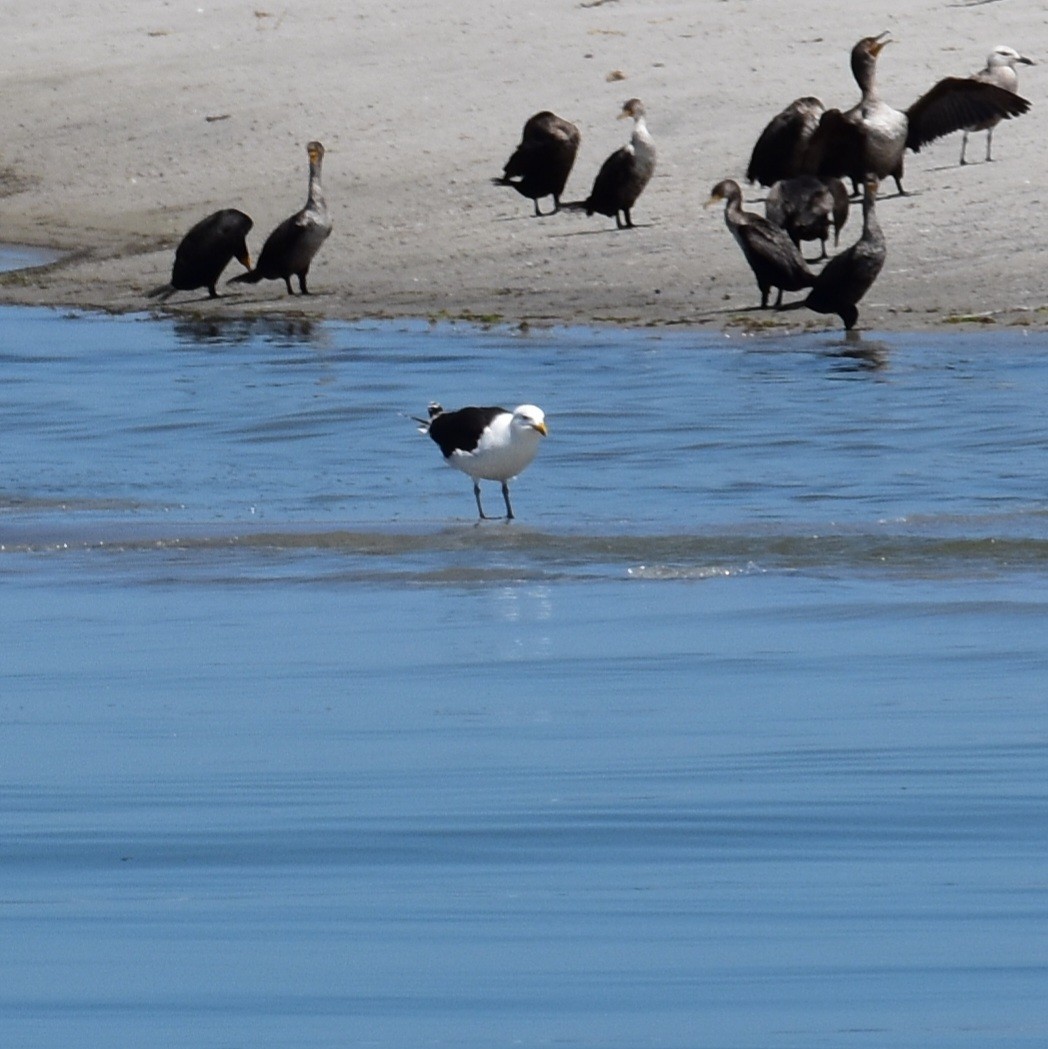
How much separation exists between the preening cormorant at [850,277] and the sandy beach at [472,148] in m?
0.25

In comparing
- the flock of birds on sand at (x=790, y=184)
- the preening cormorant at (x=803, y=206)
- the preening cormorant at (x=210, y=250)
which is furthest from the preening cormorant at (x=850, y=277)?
the preening cormorant at (x=210, y=250)

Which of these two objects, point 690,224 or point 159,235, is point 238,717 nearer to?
point 690,224

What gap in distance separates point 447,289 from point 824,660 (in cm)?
1124

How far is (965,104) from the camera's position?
17109 mm

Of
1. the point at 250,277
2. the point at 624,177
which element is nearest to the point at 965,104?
the point at 624,177

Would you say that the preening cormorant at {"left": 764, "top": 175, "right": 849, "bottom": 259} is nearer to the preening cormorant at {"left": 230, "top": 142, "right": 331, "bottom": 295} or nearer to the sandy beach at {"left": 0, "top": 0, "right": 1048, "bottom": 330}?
the sandy beach at {"left": 0, "top": 0, "right": 1048, "bottom": 330}

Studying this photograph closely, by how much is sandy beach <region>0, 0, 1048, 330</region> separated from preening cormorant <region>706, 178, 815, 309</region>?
26 centimetres

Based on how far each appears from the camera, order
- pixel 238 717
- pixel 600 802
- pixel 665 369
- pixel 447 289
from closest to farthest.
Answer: pixel 600 802 < pixel 238 717 < pixel 665 369 < pixel 447 289

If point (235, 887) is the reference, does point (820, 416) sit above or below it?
below

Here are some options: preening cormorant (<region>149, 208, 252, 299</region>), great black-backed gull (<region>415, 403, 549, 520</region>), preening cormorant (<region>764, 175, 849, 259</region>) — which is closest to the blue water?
great black-backed gull (<region>415, 403, 549, 520</region>)

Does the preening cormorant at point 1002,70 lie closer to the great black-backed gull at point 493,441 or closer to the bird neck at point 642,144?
the bird neck at point 642,144

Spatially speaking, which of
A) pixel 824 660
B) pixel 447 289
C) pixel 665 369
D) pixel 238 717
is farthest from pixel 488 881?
pixel 447 289

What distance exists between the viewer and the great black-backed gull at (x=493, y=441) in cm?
966

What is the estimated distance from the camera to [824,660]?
6.34m
